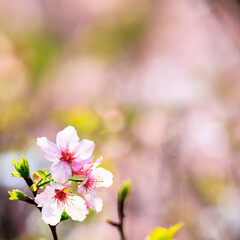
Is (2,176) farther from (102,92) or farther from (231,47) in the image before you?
(231,47)

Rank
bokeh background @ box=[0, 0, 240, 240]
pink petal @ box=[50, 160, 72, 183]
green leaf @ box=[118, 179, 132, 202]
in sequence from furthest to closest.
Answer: bokeh background @ box=[0, 0, 240, 240] → green leaf @ box=[118, 179, 132, 202] → pink petal @ box=[50, 160, 72, 183]

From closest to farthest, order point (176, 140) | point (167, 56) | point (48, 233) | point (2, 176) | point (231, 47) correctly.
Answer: point (48, 233) → point (2, 176) → point (176, 140) → point (231, 47) → point (167, 56)

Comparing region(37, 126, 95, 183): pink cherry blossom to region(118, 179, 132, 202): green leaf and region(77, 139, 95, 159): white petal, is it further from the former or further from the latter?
region(118, 179, 132, 202): green leaf

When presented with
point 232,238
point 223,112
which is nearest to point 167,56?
point 223,112

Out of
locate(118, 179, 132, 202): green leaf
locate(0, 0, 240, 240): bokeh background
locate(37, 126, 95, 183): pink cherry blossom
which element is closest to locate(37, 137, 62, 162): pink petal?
locate(37, 126, 95, 183): pink cherry blossom

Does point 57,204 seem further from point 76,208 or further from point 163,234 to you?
point 163,234

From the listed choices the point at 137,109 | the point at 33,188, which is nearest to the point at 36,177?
the point at 33,188
